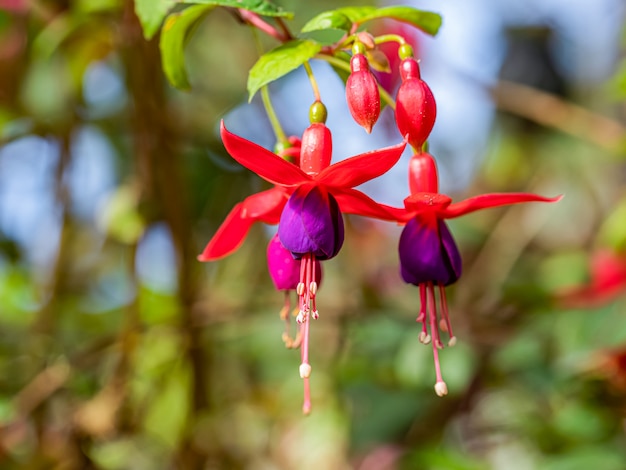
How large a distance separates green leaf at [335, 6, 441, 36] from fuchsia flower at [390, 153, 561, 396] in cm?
13

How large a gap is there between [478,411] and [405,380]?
0.40 meters

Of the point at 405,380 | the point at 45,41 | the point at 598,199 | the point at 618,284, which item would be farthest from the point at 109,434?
the point at 598,199

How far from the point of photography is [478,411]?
63.0 inches

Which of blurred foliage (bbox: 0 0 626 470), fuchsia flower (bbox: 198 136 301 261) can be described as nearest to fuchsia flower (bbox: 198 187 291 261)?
fuchsia flower (bbox: 198 136 301 261)

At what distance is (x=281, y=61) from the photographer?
1.89ft

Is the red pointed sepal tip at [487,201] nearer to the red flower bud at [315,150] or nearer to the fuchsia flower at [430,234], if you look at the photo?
the fuchsia flower at [430,234]

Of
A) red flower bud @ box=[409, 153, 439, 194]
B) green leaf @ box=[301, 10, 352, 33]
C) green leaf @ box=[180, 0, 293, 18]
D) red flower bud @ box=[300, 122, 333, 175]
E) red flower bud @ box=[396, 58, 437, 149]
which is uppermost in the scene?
green leaf @ box=[180, 0, 293, 18]

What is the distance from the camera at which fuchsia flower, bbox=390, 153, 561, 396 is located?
0.62 metres

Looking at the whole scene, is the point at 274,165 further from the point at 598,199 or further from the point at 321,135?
the point at 598,199

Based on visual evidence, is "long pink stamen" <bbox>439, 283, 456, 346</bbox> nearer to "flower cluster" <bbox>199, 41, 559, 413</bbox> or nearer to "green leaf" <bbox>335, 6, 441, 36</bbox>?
"flower cluster" <bbox>199, 41, 559, 413</bbox>

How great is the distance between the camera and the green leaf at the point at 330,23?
599 millimetres

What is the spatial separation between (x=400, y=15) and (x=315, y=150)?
0.54ft

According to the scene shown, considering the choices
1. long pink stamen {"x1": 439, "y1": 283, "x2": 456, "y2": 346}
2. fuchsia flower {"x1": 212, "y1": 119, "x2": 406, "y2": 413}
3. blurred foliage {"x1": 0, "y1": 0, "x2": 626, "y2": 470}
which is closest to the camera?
fuchsia flower {"x1": 212, "y1": 119, "x2": 406, "y2": 413}

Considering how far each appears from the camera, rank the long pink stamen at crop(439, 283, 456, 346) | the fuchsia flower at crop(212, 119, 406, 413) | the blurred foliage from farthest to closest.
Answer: the blurred foliage, the long pink stamen at crop(439, 283, 456, 346), the fuchsia flower at crop(212, 119, 406, 413)
